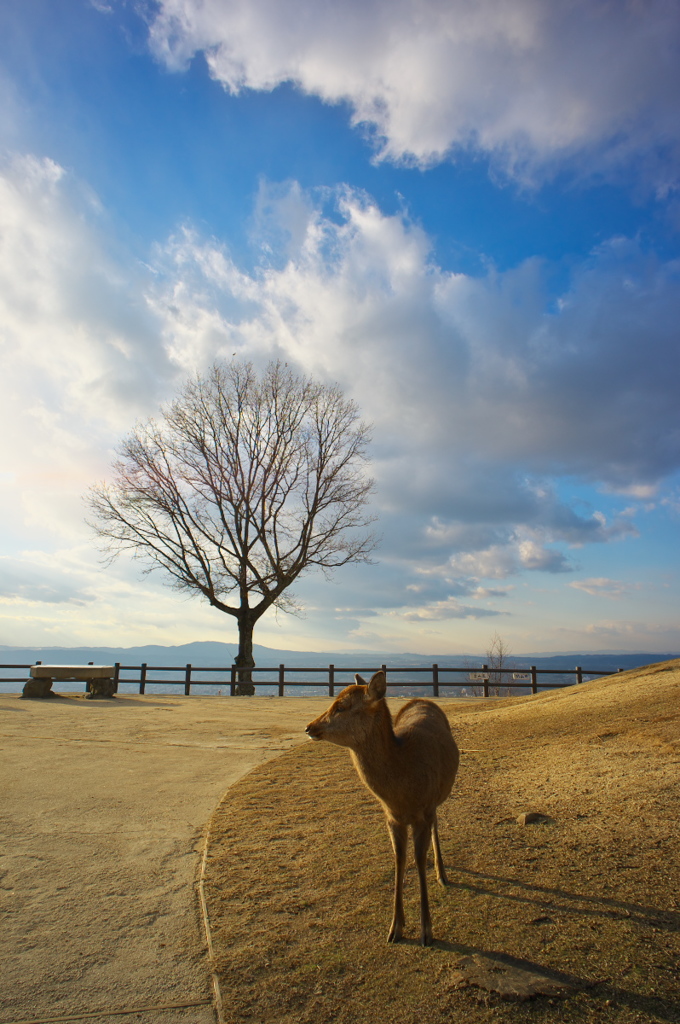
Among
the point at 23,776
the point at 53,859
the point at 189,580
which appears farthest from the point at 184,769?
the point at 189,580

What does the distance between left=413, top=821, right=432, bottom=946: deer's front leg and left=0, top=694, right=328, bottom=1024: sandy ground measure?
4.46ft

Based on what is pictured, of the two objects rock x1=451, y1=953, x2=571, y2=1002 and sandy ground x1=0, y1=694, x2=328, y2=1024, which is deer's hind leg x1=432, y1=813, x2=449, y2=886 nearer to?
rock x1=451, y1=953, x2=571, y2=1002

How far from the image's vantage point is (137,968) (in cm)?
357

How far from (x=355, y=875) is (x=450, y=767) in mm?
1270

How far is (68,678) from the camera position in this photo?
19.5 meters

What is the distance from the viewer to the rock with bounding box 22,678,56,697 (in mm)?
18969

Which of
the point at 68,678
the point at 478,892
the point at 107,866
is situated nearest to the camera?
the point at 478,892

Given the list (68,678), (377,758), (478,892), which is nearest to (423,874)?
(377,758)

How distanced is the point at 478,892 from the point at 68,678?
18459 millimetres

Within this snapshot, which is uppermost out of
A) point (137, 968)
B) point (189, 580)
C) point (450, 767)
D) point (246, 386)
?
point (246, 386)

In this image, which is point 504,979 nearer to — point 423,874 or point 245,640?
point 423,874

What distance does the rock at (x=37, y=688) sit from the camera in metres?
19.0

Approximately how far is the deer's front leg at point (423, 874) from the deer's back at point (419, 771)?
0.08 meters

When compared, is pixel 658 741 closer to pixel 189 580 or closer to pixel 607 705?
pixel 607 705
